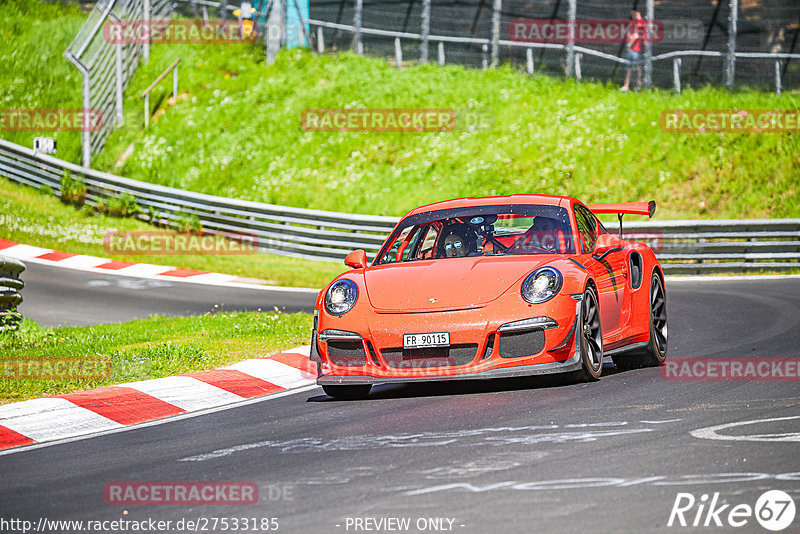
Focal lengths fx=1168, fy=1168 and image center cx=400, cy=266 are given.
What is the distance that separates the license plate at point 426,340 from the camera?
7664 millimetres

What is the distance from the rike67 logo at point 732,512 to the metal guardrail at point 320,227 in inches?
581

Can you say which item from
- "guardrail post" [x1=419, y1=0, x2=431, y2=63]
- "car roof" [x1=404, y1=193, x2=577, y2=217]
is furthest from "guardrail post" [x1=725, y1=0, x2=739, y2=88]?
"car roof" [x1=404, y1=193, x2=577, y2=217]

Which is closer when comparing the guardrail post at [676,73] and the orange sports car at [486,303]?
the orange sports car at [486,303]

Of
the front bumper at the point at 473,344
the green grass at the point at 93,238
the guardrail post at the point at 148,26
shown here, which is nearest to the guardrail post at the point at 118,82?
the guardrail post at the point at 148,26

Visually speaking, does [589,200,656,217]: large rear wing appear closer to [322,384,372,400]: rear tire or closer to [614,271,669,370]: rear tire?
[614,271,669,370]: rear tire

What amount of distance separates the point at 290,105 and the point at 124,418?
69.6 ft

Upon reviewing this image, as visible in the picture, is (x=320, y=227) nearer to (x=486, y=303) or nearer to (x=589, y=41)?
(x=589, y=41)

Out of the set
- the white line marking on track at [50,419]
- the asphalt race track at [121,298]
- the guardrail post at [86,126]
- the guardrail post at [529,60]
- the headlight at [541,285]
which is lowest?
the asphalt race track at [121,298]

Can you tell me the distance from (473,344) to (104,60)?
23.3 m

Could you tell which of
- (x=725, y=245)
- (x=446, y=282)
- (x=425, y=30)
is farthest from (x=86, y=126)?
(x=446, y=282)

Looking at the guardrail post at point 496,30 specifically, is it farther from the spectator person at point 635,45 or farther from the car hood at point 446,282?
the car hood at point 446,282

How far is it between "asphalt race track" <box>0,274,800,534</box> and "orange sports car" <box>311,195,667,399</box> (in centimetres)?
24

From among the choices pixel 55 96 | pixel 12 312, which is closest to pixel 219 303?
pixel 12 312

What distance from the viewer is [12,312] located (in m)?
12.0
